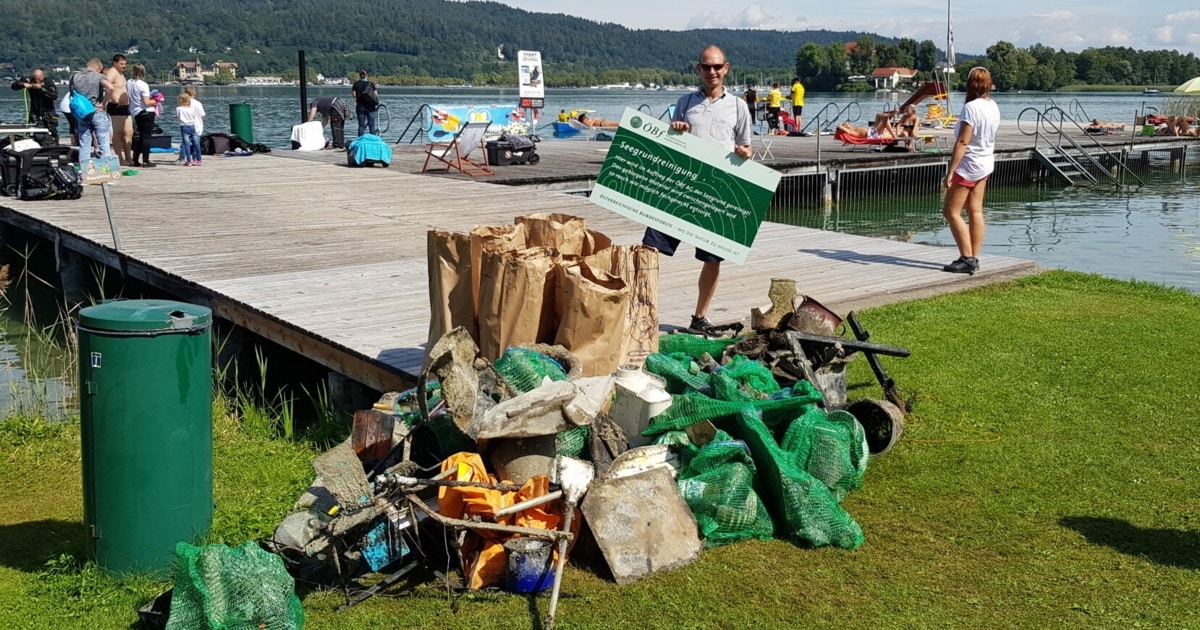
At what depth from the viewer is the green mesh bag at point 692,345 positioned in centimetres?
636

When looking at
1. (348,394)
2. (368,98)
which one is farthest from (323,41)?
(348,394)

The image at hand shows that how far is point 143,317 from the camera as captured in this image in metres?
4.50

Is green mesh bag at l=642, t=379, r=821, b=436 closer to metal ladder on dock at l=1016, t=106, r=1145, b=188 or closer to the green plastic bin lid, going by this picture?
the green plastic bin lid

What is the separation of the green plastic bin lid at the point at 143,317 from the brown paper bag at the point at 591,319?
65.3 inches

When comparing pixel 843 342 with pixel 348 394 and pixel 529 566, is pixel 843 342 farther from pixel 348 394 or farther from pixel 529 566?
pixel 348 394

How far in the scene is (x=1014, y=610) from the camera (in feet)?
13.5

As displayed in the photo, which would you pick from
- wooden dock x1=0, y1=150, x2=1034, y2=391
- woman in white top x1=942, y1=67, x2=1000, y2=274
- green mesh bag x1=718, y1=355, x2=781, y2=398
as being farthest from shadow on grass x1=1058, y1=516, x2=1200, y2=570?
woman in white top x1=942, y1=67, x2=1000, y2=274

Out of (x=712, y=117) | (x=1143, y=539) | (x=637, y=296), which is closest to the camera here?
(x=1143, y=539)

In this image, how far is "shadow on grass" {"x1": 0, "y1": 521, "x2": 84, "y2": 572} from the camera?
4938 millimetres

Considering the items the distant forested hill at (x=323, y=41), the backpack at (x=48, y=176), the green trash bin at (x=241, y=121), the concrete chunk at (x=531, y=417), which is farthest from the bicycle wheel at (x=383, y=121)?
the distant forested hill at (x=323, y=41)

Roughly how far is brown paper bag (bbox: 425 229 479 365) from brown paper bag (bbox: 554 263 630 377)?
0.55 m

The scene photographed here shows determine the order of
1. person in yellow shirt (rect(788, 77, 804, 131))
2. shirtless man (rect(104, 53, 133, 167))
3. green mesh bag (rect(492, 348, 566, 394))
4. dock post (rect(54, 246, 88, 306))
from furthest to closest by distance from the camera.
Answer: person in yellow shirt (rect(788, 77, 804, 131))
shirtless man (rect(104, 53, 133, 167))
dock post (rect(54, 246, 88, 306))
green mesh bag (rect(492, 348, 566, 394))

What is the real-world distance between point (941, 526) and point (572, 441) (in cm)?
154

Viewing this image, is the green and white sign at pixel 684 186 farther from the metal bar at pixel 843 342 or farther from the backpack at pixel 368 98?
the backpack at pixel 368 98
